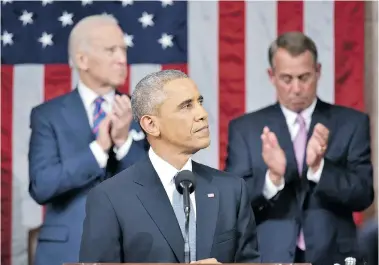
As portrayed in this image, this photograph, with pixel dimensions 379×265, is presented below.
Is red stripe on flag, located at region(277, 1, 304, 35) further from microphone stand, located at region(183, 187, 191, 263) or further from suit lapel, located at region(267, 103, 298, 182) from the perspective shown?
microphone stand, located at region(183, 187, 191, 263)

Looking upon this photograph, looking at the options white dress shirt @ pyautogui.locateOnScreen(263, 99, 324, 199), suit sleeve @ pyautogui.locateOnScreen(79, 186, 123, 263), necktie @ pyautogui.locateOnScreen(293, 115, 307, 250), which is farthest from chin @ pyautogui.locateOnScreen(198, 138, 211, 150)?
necktie @ pyautogui.locateOnScreen(293, 115, 307, 250)

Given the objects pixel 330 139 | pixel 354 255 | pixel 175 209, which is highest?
pixel 330 139

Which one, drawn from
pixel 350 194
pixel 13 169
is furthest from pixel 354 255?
pixel 13 169

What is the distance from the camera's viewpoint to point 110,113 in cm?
471

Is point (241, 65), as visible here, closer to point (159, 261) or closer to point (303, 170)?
point (303, 170)

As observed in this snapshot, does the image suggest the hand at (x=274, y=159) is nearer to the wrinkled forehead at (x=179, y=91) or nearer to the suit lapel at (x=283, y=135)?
the suit lapel at (x=283, y=135)

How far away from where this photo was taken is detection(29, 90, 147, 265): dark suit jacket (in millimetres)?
4617

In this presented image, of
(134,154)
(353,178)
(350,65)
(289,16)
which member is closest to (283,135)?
(353,178)

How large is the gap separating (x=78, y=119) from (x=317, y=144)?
49.0 inches

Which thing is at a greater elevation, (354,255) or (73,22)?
(73,22)

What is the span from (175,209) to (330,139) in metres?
1.89

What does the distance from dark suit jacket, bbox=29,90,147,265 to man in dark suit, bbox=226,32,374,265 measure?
623mm

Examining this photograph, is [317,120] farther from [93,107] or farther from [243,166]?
[93,107]

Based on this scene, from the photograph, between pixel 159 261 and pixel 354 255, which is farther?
pixel 354 255
